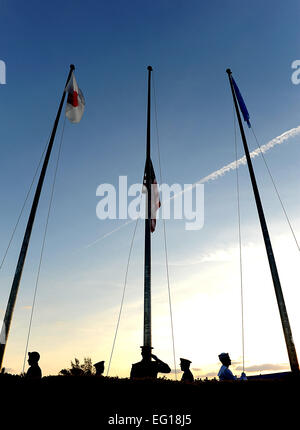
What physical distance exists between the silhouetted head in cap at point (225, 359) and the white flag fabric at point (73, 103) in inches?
496

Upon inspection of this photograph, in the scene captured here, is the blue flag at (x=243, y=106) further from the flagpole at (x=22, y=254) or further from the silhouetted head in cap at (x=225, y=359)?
the silhouetted head in cap at (x=225, y=359)

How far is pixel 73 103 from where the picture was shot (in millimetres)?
16906

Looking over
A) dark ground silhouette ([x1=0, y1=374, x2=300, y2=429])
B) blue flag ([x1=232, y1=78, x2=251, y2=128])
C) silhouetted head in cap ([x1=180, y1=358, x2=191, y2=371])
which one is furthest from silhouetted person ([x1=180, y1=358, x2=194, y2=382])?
blue flag ([x1=232, y1=78, x2=251, y2=128])

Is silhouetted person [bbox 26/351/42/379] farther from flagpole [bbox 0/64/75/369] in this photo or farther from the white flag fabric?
the white flag fabric

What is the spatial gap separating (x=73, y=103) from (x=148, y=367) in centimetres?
1259

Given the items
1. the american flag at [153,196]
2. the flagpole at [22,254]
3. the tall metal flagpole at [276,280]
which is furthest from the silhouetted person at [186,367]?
the flagpole at [22,254]

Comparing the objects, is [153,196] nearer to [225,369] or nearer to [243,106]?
[243,106]

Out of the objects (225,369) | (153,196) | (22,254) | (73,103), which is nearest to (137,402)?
(225,369)

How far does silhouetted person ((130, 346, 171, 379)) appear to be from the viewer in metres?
9.95

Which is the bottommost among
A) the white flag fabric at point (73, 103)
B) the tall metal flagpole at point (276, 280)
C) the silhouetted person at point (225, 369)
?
the silhouetted person at point (225, 369)

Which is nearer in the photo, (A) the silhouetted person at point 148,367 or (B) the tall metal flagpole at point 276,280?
(A) the silhouetted person at point 148,367

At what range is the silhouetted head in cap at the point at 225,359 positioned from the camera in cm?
1021
